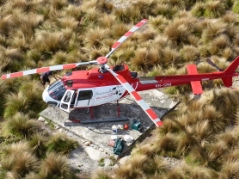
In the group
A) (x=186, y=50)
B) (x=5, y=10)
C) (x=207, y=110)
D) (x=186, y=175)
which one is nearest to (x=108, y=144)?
(x=186, y=175)

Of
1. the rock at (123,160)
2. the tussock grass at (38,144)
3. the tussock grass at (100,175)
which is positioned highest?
the tussock grass at (38,144)

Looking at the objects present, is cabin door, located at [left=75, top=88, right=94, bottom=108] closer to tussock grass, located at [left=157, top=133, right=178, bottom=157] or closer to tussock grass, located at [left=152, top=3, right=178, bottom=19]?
tussock grass, located at [left=157, top=133, right=178, bottom=157]

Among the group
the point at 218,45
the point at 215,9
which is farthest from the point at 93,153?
the point at 215,9

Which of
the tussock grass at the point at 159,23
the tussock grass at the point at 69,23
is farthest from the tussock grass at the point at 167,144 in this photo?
the tussock grass at the point at 69,23

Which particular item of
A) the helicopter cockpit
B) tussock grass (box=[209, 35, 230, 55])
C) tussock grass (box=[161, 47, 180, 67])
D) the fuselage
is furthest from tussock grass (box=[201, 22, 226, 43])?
the helicopter cockpit

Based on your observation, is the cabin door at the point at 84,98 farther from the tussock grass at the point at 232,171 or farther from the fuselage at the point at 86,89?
the tussock grass at the point at 232,171

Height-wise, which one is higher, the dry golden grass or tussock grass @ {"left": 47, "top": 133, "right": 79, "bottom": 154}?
the dry golden grass

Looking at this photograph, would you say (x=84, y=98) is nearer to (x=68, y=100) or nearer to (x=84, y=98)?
(x=84, y=98)
